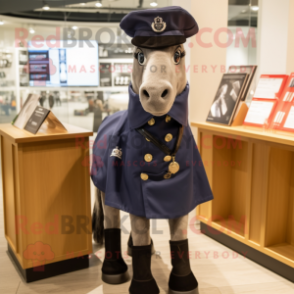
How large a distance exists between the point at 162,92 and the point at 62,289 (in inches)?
54.5

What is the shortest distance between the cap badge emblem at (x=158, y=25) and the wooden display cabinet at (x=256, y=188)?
3.25 feet

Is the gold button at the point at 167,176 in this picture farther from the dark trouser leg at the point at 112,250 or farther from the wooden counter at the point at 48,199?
the wooden counter at the point at 48,199

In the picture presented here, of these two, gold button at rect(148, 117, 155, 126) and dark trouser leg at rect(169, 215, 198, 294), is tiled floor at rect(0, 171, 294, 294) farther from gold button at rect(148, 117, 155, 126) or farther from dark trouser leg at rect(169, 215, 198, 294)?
gold button at rect(148, 117, 155, 126)

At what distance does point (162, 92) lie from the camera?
158 cm

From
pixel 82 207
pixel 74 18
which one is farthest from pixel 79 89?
pixel 82 207

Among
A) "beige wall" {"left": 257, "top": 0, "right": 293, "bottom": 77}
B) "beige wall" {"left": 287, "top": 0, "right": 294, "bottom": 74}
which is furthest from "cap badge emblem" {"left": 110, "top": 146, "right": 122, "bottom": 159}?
"beige wall" {"left": 257, "top": 0, "right": 293, "bottom": 77}

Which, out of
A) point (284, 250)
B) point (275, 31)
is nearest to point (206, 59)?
point (284, 250)

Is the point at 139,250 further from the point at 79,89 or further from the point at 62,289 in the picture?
the point at 79,89

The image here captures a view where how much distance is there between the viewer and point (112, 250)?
2176 mm

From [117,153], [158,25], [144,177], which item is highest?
[158,25]

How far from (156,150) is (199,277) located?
1008 millimetres

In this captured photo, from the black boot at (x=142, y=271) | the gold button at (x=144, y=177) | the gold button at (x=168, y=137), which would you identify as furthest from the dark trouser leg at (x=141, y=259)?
the gold button at (x=168, y=137)

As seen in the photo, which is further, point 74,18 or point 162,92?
point 74,18

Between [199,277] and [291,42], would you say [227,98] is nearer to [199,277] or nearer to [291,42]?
[291,42]
